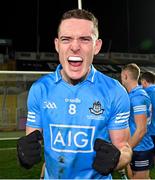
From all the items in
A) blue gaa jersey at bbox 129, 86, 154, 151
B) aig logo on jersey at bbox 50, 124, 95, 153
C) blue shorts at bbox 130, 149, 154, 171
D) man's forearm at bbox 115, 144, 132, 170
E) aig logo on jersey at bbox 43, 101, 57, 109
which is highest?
aig logo on jersey at bbox 43, 101, 57, 109

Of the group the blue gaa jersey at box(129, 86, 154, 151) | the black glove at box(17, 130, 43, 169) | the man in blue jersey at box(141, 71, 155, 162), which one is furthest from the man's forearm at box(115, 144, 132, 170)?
the man in blue jersey at box(141, 71, 155, 162)

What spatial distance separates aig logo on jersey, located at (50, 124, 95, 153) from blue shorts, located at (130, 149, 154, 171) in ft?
8.47

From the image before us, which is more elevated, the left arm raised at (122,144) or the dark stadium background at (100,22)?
the dark stadium background at (100,22)

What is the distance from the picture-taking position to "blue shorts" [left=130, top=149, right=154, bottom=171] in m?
4.67

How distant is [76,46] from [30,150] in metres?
0.57

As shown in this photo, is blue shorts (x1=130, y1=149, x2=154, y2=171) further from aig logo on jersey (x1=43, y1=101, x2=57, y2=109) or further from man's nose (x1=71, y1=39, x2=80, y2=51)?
man's nose (x1=71, y1=39, x2=80, y2=51)

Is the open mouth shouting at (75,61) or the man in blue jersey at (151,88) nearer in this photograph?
the open mouth shouting at (75,61)

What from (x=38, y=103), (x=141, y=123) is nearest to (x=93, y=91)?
(x=38, y=103)

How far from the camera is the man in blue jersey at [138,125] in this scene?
442 centimetres

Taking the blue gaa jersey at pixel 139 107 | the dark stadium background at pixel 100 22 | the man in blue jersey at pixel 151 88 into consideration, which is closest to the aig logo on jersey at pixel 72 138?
the blue gaa jersey at pixel 139 107

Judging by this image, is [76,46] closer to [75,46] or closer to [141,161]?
[75,46]

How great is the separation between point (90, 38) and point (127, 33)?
54.9ft

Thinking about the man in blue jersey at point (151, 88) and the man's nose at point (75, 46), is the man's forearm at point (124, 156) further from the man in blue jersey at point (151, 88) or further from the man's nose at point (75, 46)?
the man in blue jersey at point (151, 88)

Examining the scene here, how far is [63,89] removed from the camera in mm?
2281
